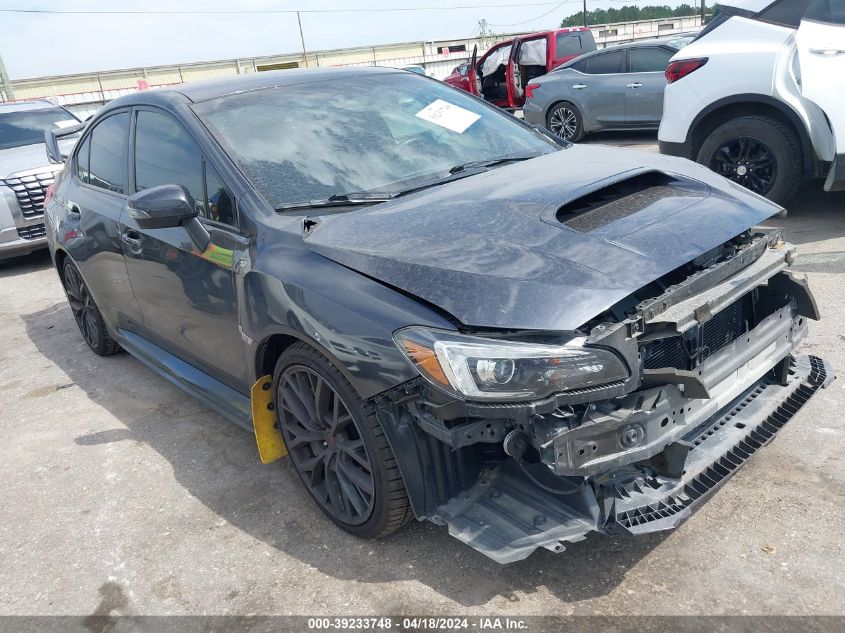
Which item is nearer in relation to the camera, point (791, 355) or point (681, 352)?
point (681, 352)

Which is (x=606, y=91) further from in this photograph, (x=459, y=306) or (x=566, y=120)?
(x=459, y=306)

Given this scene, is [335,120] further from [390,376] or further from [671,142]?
[671,142]

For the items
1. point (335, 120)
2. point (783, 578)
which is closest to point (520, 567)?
point (783, 578)

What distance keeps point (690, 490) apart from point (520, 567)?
641mm

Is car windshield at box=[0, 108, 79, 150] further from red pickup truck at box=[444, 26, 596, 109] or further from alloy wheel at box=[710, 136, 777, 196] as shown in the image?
red pickup truck at box=[444, 26, 596, 109]

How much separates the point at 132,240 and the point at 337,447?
1.76 m

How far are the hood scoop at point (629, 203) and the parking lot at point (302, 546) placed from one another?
111cm

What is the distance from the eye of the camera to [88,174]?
4375 mm

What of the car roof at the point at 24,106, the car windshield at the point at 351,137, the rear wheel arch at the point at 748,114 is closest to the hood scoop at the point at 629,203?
the car windshield at the point at 351,137

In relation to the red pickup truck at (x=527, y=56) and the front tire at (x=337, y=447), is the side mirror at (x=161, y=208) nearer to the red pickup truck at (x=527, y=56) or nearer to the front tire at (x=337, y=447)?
the front tire at (x=337, y=447)

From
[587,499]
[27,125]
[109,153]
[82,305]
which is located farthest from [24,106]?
[587,499]

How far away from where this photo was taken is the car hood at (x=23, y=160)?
7.81 meters

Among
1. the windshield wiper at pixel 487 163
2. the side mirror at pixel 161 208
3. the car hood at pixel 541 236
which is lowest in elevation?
the car hood at pixel 541 236

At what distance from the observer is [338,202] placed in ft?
9.16
